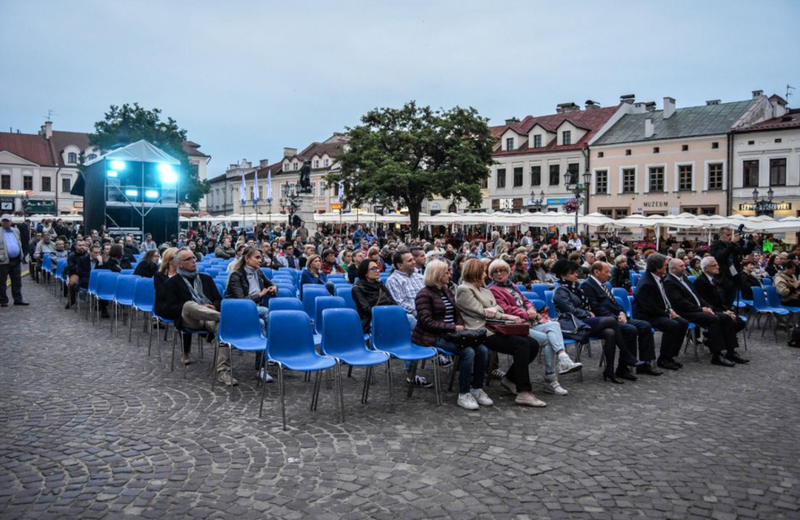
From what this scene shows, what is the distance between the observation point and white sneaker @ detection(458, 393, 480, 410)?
6246 mm

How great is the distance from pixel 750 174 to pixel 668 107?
7904 mm

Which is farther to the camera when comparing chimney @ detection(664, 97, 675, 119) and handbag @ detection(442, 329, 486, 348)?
chimney @ detection(664, 97, 675, 119)

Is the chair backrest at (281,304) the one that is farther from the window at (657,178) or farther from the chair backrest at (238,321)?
the window at (657,178)

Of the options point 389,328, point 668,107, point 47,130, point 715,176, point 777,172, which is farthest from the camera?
point 47,130

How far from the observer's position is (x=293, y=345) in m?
6.32

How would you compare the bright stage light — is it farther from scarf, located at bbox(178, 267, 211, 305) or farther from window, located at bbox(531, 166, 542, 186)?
window, located at bbox(531, 166, 542, 186)

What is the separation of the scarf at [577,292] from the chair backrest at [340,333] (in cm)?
286

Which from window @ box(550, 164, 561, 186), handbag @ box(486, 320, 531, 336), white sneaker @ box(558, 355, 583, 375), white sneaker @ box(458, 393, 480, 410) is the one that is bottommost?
white sneaker @ box(458, 393, 480, 410)

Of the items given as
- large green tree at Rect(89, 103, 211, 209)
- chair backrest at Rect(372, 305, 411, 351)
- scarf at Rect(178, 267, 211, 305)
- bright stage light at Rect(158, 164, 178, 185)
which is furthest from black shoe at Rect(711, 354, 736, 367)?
large green tree at Rect(89, 103, 211, 209)

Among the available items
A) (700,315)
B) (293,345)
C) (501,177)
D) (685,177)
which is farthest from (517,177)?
(293,345)

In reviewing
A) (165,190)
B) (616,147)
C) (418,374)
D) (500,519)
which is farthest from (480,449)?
(616,147)

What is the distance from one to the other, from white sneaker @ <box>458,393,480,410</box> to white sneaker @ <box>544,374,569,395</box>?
3.63 feet

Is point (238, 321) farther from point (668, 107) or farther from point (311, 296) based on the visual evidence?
point (668, 107)

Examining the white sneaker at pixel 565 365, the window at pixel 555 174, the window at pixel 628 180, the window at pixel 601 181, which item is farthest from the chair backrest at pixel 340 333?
the window at pixel 555 174
